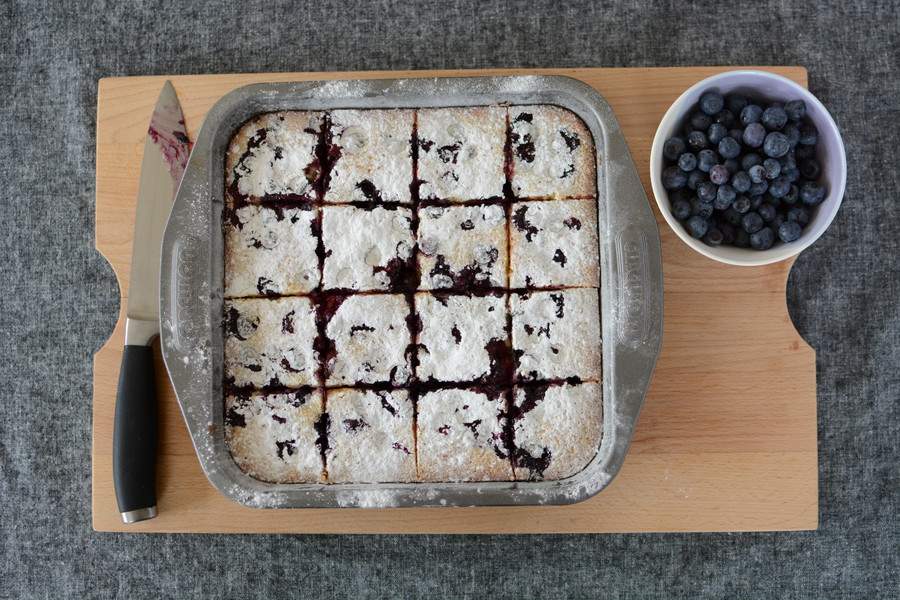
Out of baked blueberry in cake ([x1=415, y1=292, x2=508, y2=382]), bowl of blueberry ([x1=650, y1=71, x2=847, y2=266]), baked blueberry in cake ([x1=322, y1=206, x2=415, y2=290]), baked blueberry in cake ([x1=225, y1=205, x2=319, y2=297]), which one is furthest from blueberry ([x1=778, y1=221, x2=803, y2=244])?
Result: baked blueberry in cake ([x1=225, y1=205, x2=319, y2=297])

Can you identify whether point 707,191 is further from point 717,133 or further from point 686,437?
point 686,437

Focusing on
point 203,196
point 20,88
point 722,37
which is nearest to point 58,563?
point 203,196

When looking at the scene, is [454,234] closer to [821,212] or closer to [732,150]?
[732,150]

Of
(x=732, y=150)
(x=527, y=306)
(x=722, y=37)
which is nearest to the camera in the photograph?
(x=732, y=150)

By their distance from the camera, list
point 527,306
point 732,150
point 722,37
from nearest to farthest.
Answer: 1. point 732,150
2. point 527,306
3. point 722,37

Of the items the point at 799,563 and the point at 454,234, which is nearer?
the point at 454,234

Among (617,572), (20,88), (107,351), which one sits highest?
(20,88)
